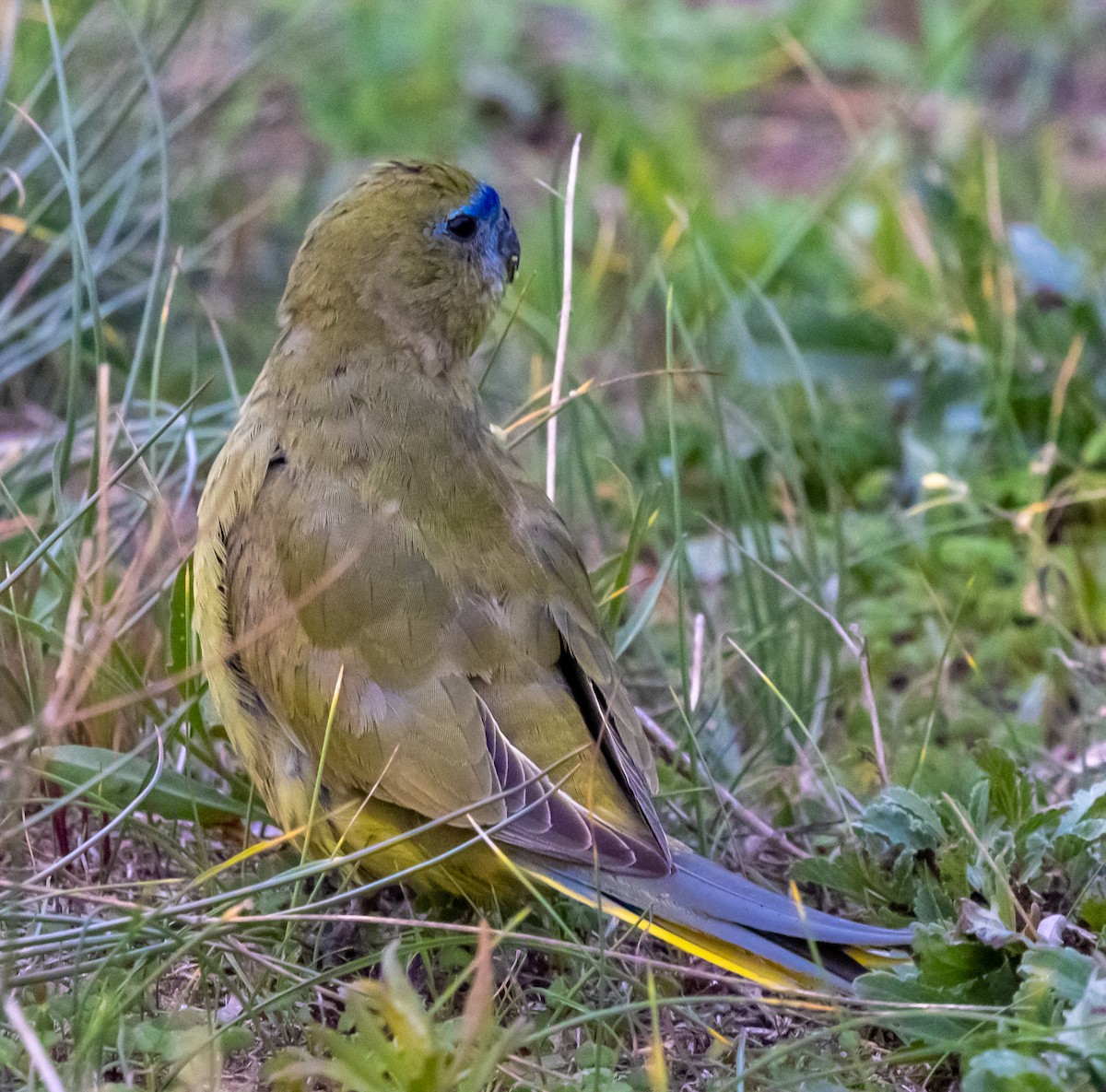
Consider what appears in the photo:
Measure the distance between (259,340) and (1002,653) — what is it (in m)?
2.19

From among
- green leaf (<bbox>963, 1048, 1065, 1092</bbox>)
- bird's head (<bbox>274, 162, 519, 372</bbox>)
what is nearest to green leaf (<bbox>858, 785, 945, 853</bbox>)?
green leaf (<bbox>963, 1048, 1065, 1092</bbox>)

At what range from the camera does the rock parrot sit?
226cm

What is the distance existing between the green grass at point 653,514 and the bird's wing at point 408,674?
0.16 m

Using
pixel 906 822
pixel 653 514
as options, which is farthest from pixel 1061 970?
pixel 653 514

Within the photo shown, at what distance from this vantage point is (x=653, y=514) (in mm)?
2861

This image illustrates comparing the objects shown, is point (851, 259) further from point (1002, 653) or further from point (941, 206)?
point (1002, 653)

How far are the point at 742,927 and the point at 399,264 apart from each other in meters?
1.27

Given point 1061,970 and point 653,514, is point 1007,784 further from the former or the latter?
point 653,514

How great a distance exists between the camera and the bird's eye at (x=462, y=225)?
9.11ft

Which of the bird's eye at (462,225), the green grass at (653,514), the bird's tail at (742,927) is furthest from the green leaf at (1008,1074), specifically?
the bird's eye at (462,225)

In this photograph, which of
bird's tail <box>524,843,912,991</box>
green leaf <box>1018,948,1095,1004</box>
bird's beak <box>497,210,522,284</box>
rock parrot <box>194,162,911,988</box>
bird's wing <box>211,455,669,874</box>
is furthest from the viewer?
bird's beak <box>497,210,522,284</box>

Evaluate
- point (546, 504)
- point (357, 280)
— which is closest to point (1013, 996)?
point (546, 504)

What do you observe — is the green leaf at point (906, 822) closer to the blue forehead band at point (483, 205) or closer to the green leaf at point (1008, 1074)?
the green leaf at point (1008, 1074)

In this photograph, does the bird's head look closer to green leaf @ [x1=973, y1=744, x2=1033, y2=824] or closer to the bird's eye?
the bird's eye
